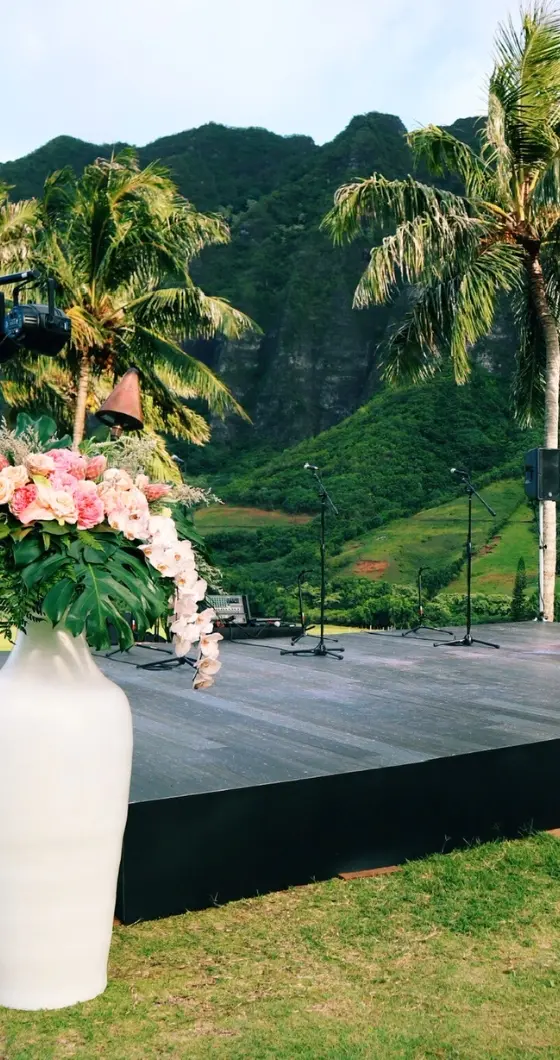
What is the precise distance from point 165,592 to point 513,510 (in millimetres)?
27804

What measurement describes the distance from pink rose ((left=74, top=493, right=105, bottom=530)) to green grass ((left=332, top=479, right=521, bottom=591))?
85.5ft

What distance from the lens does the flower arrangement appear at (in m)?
2.12

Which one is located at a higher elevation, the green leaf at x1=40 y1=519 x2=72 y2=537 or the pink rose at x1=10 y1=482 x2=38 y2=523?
the pink rose at x1=10 y1=482 x2=38 y2=523

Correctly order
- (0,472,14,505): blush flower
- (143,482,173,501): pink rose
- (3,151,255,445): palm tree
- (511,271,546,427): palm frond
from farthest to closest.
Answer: (3,151,255,445): palm tree < (511,271,546,427): palm frond < (143,482,173,501): pink rose < (0,472,14,505): blush flower

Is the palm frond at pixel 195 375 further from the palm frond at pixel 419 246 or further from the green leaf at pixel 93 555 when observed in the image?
the green leaf at pixel 93 555

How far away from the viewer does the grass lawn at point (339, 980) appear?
2.16m

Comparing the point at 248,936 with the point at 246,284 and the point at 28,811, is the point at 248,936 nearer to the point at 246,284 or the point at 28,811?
the point at 28,811

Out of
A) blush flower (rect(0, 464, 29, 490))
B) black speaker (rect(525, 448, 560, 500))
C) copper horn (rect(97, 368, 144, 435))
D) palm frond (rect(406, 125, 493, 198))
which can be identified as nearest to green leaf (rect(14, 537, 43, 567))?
blush flower (rect(0, 464, 29, 490))

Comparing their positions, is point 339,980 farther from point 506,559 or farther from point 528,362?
point 506,559

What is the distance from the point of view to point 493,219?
36.3ft

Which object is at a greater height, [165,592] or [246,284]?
[246,284]

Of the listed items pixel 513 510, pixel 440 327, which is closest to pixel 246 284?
pixel 513 510

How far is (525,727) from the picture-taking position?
420 centimetres

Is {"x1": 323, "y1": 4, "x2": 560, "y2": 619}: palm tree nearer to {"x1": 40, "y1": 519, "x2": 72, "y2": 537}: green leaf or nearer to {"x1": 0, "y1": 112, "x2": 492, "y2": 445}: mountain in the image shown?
{"x1": 40, "y1": 519, "x2": 72, "y2": 537}: green leaf
